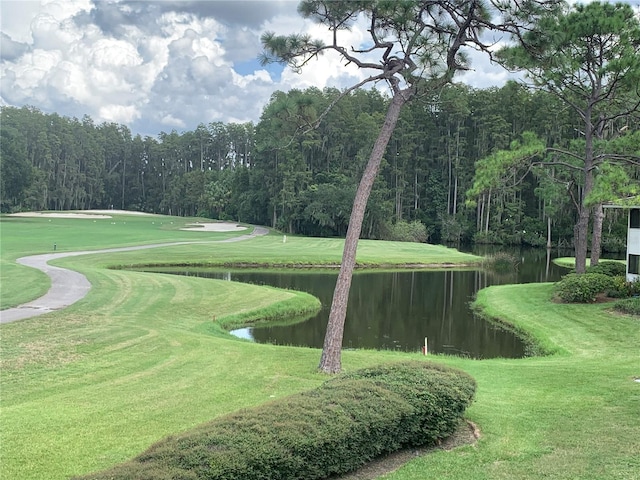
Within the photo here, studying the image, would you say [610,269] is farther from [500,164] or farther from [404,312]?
[404,312]

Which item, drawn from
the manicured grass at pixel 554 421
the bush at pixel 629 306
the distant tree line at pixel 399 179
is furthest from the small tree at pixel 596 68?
the distant tree line at pixel 399 179

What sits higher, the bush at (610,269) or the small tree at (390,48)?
the small tree at (390,48)

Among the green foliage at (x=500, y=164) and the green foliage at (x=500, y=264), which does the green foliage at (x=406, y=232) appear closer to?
the green foliage at (x=500, y=264)

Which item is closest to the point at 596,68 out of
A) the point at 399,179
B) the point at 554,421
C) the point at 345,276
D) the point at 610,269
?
the point at 610,269

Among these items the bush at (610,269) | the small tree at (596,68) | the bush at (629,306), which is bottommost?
the bush at (629,306)

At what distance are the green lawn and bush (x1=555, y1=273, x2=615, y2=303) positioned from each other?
26.9 inches

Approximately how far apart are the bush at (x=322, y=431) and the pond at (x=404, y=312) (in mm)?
11152

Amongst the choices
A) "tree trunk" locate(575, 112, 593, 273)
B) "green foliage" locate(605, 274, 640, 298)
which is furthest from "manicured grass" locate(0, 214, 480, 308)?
"green foliage" locate(605, 274, 640, 298)

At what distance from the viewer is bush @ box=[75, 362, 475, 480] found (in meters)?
4.39

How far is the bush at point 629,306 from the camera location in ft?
61.9

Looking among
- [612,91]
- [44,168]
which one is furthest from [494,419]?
[44,168]

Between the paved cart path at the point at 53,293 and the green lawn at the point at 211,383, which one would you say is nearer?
the green lawn at the point at 211,383

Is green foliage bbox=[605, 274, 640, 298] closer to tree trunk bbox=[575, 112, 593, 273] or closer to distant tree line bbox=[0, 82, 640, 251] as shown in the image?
tree trunk bbox=[575, 112, 593, 273]

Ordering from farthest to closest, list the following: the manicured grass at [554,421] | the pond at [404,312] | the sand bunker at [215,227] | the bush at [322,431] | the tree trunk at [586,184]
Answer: the sand bunker at [215,227] → the tree trunk at [586,184] → the pond at [404,312] → the manicured grass at [554,421] → the bush at [322,431]
